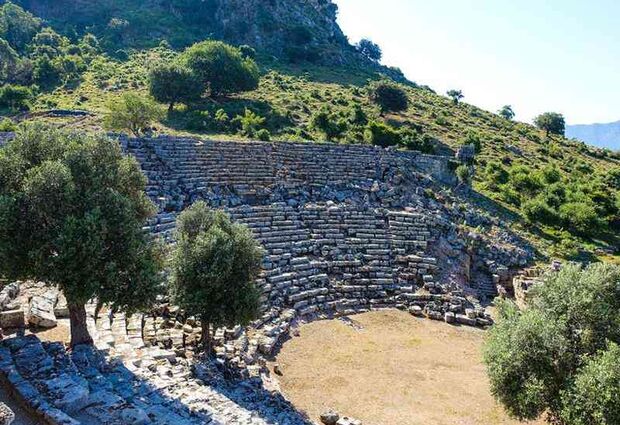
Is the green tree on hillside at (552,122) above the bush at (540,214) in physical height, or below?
above

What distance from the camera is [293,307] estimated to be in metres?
24.6

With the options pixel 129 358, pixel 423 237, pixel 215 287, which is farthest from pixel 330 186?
pixel 129 358

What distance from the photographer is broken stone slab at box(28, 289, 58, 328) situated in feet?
52.8

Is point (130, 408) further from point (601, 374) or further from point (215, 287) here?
point (601, 374)

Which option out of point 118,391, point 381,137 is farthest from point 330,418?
point 381,137

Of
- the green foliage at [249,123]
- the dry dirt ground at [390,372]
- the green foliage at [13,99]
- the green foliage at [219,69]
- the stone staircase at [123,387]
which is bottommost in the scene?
the dry dirt ground at [390,372]

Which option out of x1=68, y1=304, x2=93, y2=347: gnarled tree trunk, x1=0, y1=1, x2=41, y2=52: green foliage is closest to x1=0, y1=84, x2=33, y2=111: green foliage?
x1=0, y1=1, x2=41, y2=52: green foliage

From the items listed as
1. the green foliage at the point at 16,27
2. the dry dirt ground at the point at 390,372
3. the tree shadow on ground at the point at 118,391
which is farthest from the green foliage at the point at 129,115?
the green foliage at the point at 16,27

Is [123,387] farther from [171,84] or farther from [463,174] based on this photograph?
[171,84]

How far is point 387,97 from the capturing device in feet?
201

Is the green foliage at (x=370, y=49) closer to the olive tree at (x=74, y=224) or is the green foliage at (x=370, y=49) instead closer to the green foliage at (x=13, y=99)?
the green foliage at (x=13, y=99)

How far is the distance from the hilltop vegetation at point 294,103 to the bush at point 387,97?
0.14 metres

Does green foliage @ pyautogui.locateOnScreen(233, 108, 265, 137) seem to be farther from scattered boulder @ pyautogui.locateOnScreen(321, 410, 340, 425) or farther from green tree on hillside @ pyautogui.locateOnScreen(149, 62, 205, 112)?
scattered boulder @ pyautogui.locateOnScreen(321, 410, 340, 425)

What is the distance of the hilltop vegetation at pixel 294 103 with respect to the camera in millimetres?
42719
